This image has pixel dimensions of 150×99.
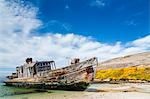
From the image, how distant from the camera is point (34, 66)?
48.6m

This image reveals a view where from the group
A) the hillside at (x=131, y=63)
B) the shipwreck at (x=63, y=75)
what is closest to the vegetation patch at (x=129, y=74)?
the hillside at (x=131, y=63)

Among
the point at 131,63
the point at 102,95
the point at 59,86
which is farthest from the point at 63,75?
the point at 131,63

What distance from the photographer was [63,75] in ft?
130

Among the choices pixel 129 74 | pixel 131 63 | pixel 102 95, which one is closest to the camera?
pixel 102 95

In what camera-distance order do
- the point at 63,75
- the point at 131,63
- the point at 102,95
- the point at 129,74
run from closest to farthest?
the point at 102,95
the point at 63,75
the point at 129,74
the point at 131,63

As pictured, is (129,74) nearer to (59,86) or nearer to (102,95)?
(59,86)

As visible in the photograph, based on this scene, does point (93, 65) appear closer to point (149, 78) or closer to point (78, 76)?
point (78, 76)

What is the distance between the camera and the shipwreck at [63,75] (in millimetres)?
37562

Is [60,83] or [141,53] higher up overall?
[141,53]

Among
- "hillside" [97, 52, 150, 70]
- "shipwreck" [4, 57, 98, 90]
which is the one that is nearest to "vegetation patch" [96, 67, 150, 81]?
"hillside" [97, 52, 150, 70]

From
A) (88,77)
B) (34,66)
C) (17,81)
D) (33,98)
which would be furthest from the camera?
(17,81)

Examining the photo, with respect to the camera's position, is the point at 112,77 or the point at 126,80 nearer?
the point at 126,80

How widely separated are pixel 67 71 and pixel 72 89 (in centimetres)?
313

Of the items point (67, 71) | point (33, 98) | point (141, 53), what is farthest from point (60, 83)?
point (141, 53)
